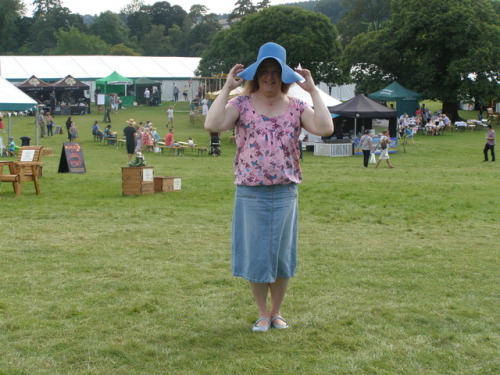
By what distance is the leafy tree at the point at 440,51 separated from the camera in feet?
145

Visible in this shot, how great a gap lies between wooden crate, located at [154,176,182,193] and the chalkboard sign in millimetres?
5468

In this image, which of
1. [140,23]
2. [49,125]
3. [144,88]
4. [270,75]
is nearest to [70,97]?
[144,88]

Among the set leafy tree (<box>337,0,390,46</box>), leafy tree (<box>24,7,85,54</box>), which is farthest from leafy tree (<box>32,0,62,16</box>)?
leafy tree (<box>337,0,390,46</box>)

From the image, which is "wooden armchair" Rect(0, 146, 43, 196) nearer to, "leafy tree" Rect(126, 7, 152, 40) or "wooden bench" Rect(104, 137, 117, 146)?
"wooden bench" Rect(104, 137, 117, 146)

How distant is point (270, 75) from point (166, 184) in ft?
35.7

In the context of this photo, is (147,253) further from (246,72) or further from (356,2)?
(356,2)

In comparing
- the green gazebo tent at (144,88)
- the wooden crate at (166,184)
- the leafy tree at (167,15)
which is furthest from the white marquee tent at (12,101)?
the leafy tree at (167,15)

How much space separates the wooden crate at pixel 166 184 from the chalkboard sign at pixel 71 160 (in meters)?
5.47

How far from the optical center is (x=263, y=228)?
518cm

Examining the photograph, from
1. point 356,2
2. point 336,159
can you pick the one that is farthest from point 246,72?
point 356,2

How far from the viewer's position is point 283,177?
516 cm

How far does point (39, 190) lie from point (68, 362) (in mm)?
11204

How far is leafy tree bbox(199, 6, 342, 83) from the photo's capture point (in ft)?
181

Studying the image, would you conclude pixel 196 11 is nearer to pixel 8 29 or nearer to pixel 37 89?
pixel 8 29
